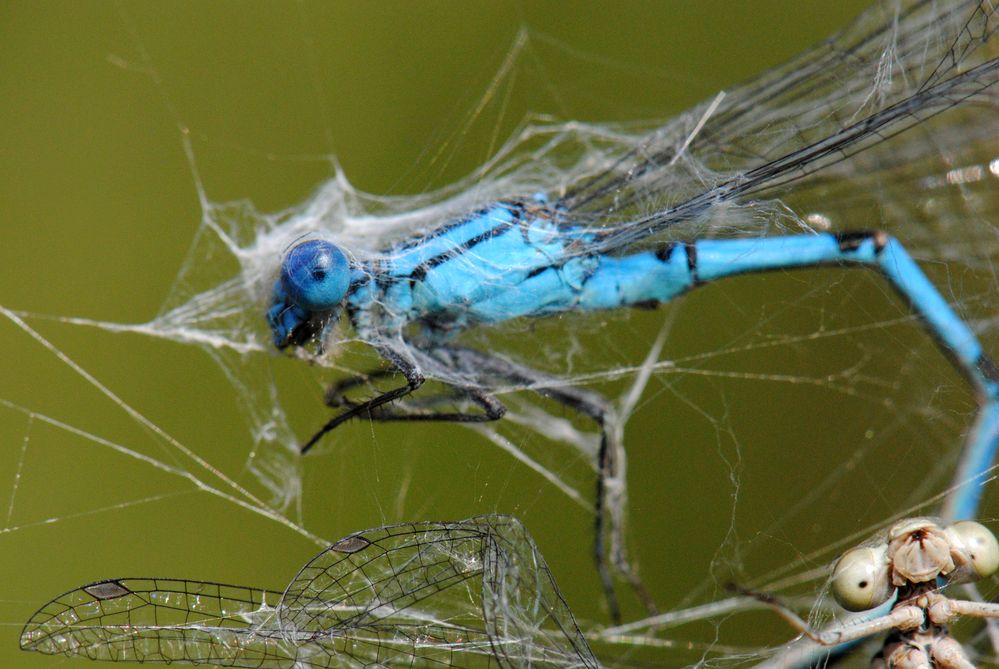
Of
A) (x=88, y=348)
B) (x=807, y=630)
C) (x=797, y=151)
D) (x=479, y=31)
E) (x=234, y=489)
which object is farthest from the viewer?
(x=479, y=31)

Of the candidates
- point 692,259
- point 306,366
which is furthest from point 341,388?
point 692,259

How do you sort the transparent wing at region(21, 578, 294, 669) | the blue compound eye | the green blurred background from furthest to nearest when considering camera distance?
the green blurred background
the blue compound eye
the transparent wing at region(21, 578, 294, 669)

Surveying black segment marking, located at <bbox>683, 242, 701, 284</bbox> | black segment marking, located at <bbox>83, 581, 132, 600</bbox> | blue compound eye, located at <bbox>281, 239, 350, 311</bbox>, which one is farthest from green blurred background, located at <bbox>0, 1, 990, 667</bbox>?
black segment marking, located at <bbox>83, 581, 132, 600</bbox>

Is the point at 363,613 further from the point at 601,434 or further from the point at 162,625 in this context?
the point at 601,434

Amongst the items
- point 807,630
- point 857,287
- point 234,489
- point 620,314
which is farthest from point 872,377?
point 234,489

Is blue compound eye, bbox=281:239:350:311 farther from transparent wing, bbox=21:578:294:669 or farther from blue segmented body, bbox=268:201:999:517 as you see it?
transparent wing, bbox=21:578:294:669

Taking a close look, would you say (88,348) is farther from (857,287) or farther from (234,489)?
(857,287)
